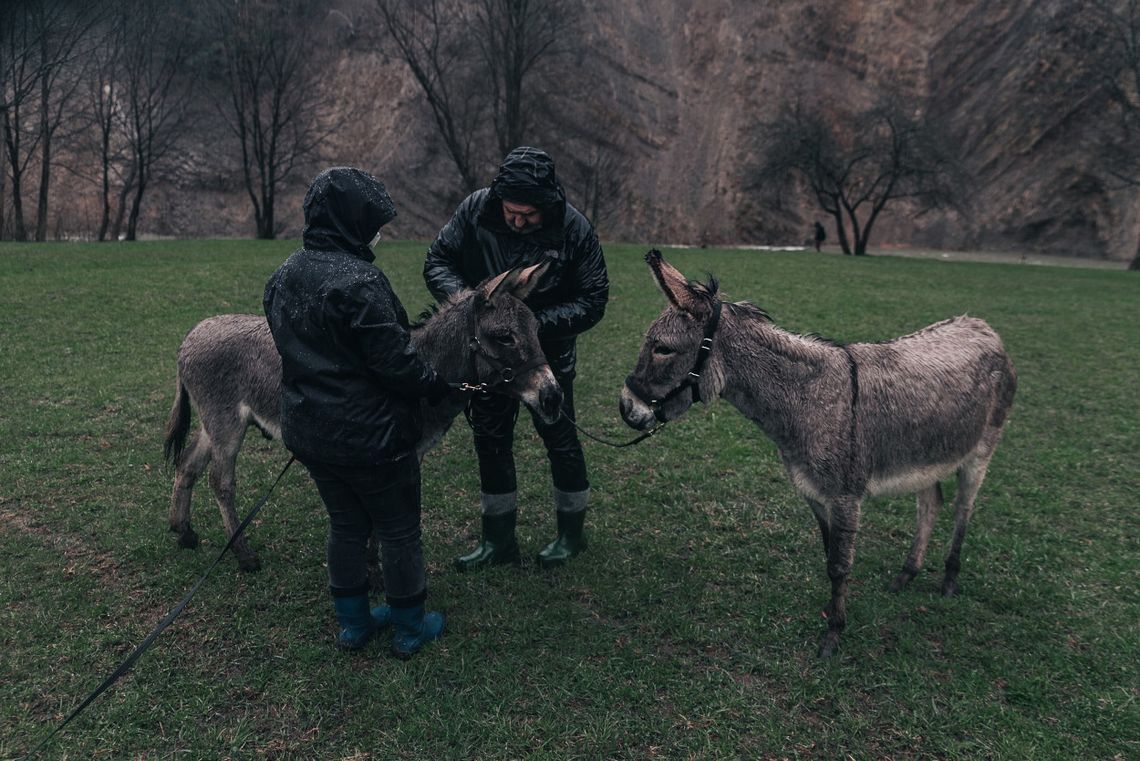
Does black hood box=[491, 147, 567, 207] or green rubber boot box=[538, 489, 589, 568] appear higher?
black hood box=[491, 147, 567, 207]

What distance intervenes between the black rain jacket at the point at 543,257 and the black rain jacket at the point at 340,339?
103cm

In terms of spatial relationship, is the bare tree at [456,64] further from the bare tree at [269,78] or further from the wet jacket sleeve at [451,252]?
the wet jacket sleeve at [451,252]

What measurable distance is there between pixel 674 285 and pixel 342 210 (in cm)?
188

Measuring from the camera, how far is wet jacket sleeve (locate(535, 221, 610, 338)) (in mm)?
4652

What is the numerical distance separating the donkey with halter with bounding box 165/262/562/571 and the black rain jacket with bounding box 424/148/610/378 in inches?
17.6

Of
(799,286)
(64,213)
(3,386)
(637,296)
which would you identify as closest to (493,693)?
(3,386)

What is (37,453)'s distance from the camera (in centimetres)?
712

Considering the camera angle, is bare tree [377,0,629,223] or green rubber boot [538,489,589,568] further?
bare tree [377,0,629,223]

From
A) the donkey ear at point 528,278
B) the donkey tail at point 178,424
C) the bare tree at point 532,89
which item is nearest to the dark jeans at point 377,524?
the donkey ear at point 528,278

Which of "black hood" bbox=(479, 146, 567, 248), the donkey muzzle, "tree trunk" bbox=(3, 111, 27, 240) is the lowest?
the donkey muzzle

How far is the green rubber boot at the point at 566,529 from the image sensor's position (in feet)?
17.3

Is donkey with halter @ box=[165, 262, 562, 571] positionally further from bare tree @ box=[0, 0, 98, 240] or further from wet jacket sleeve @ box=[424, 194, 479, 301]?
bare tree @ box=[0, 0, 98, 240]

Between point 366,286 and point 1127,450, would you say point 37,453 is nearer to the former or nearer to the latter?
point 366,286

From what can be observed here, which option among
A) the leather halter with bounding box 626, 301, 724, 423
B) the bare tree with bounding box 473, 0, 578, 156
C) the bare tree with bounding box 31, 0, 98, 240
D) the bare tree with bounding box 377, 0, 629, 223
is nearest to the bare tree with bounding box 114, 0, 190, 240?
the bare tree with bounding box 31, 0, 98, 240
